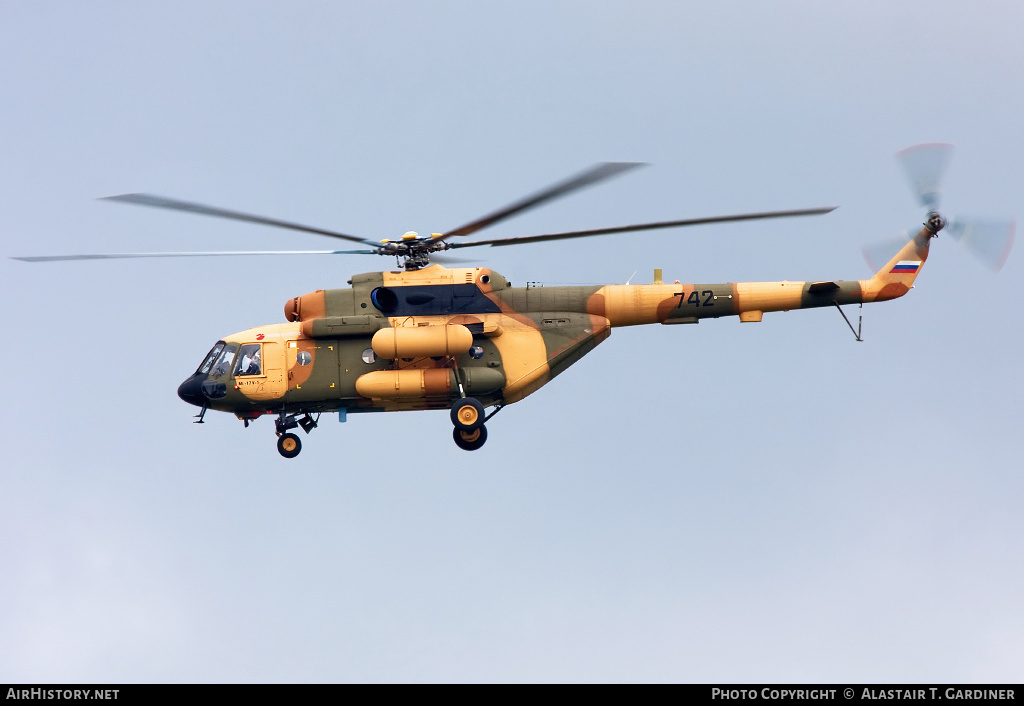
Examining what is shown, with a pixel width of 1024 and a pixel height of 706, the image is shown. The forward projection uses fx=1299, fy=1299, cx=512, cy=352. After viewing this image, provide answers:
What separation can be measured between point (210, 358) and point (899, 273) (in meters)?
17.0

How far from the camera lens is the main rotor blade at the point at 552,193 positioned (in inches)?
990

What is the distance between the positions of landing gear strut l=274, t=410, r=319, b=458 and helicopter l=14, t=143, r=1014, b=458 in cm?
3

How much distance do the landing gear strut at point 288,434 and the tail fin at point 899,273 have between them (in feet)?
46.4

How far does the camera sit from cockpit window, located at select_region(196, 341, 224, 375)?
105 feet

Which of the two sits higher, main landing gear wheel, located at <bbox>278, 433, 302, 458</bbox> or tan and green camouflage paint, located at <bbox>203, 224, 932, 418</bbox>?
tan and green camouflage paint, located at <bbox>203, 224, 932, 418</bbox>

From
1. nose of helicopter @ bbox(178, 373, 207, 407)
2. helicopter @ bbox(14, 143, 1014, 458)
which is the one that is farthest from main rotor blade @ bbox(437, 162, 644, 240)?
nose of helicopter @ bbox(178, 373, 207, 407)

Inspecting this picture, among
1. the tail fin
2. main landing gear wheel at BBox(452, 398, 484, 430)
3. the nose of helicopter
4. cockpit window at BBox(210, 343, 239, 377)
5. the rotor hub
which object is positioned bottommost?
main landing gear wheel at BBox(452, 398, 484, 430)

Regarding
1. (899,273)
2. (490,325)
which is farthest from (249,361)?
(899,273)

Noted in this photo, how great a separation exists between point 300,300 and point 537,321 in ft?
19.0

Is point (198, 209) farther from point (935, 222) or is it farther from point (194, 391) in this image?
point (935, 222)

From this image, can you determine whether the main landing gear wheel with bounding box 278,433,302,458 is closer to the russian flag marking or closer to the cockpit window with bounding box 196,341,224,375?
the cockpit window with bounding box 196,341,224,375

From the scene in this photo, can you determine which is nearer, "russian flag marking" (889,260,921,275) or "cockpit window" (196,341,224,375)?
"russian flag marking" (889,260,921,275)
